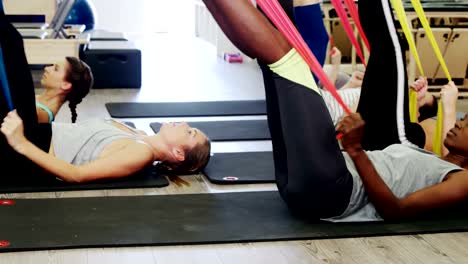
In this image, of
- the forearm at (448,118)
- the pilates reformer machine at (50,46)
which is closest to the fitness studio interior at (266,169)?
the forearm at (448,118)

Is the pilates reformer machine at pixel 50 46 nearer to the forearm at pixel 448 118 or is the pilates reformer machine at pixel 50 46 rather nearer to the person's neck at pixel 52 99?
the person's neck at pixel 52 99

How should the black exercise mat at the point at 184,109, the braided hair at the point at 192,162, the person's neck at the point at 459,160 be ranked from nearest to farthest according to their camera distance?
the person's neck at the point at 459,160, the braided hair at the point at 192,162, the black exercise mat at the point at 184,109

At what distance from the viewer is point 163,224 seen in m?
2.55

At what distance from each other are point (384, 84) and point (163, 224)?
1027 millimetres

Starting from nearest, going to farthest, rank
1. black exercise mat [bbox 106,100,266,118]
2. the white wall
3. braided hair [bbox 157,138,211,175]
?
braided hair [bbox 157,138,211,175], black exercise mat [bbox 106,100,266,118], the white wall

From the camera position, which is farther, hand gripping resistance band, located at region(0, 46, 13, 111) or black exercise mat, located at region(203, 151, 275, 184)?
black exercise mat, located at region(203, 151, 275, 184)

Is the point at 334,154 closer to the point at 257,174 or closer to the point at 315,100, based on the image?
the point at 315,100

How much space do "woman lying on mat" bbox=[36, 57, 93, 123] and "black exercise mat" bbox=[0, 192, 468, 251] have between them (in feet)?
3.08

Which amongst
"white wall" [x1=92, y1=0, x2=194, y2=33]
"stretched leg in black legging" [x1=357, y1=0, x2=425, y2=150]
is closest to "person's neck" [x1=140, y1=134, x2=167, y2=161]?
"stretched leg in black legging" [x1=357, y1=0, x2=425, y2=150]

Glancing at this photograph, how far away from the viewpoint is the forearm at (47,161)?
9.45ft

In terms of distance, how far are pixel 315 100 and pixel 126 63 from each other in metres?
3.75

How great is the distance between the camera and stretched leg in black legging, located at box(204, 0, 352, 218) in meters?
2.26

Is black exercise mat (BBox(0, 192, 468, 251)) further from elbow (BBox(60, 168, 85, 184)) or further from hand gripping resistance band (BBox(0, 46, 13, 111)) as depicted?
hand gripping resistance band (BBox(0, 46, 13, 111))

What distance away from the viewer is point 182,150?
123 inches
